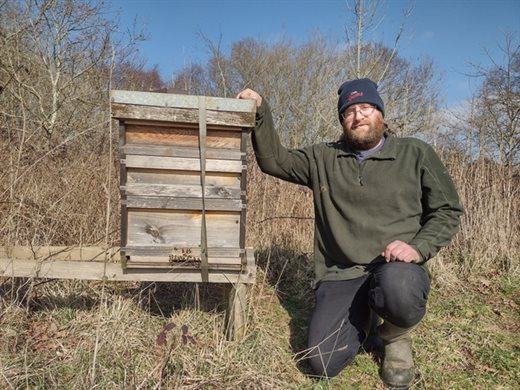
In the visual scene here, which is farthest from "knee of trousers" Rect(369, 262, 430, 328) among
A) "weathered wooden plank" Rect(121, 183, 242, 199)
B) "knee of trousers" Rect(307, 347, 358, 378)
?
"weathered wooden plank" Rect(121, 183, 242, 199)

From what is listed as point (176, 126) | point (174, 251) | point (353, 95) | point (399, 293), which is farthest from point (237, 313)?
point (353, 95)

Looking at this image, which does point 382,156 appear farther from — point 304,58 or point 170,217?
point 304,58

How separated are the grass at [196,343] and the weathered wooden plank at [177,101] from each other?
48.2 inches

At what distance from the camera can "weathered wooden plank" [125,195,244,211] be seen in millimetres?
2439

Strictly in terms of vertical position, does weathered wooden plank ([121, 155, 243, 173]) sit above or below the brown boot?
above

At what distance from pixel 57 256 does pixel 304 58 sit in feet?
67.9

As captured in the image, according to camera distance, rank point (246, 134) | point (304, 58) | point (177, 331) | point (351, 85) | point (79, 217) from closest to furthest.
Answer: point (246, 134), point (177, 331), point (351, 85), point (79, 217), point (304, 58)

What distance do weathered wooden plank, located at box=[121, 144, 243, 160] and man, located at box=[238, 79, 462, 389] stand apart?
1.34ft

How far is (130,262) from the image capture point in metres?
2.54

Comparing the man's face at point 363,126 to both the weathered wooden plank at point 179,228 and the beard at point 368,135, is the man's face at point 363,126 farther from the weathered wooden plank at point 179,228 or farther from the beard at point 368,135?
the weathered wooden plank at point 179,228

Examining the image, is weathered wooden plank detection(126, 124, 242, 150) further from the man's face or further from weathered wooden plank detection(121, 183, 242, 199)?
the man's face

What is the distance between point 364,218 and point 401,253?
400 mm

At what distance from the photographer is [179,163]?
2443 millimetres

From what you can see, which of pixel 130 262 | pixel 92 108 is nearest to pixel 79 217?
pixel 130 262
